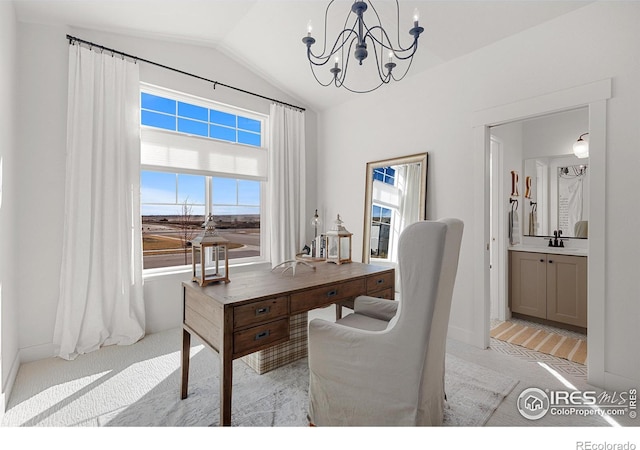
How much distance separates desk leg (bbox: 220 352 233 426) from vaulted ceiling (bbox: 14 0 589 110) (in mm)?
2883

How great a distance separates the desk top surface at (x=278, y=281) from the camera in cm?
164

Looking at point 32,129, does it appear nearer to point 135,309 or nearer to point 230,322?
point 135,309

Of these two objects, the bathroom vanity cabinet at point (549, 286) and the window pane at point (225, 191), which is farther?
the window pane at point (225, 191)

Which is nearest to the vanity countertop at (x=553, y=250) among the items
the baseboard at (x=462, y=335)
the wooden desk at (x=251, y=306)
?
the baseboard at (x=462, y=335)

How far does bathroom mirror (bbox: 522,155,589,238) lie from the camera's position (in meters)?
3.46

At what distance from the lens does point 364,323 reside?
6.15ft

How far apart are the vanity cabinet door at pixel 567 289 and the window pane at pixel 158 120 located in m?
4.32

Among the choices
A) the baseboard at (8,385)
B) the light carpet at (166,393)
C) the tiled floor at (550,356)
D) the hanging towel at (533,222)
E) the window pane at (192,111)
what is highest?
the window pane at (192,111)

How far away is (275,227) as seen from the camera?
3.91 m

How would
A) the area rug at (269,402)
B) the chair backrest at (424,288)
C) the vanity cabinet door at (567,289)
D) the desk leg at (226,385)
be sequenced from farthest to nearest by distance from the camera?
1. the vanity cabinet door at (567,289)
2. the area rug at (269,402)
3. the desk leg at (226,385)
4. the chair backrest at (424,288)

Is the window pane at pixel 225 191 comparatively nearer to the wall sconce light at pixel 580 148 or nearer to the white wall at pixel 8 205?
the white wall at pixel 8 205

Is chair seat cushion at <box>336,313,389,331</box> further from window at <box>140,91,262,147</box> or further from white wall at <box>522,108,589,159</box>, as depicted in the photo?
white wall at <box>522,108,589,159</box>

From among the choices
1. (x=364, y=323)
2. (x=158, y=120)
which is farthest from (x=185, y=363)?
(x=158, y=120)

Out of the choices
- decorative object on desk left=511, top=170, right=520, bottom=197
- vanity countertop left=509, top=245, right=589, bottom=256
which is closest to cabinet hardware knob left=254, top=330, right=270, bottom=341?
vanity countertop left=509, top=245, right=589, bottom=256
